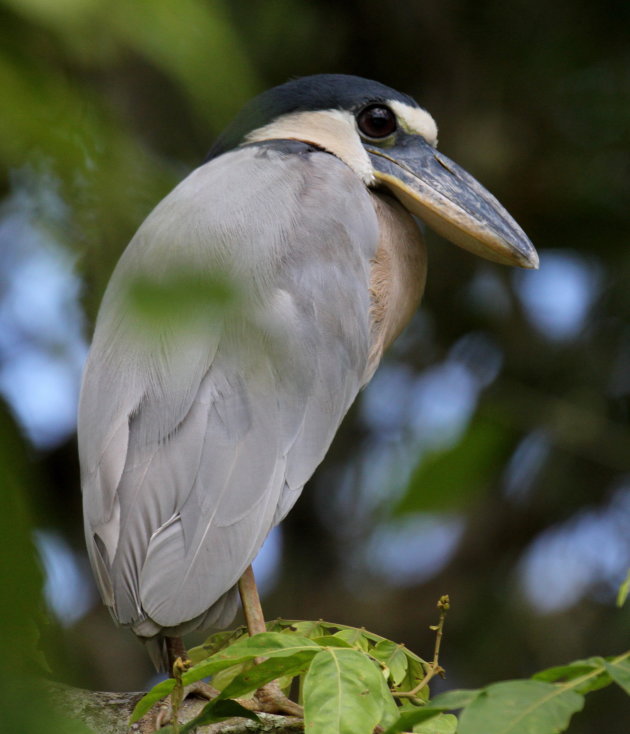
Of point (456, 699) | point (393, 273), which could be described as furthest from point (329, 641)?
point (393, 273)

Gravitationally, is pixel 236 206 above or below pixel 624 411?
above

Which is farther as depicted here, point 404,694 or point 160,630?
point 160,630

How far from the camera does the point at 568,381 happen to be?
3945 millimetres

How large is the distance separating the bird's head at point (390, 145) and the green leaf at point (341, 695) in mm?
1407

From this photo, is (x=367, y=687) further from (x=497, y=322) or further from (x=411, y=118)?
(x=497, y=322)

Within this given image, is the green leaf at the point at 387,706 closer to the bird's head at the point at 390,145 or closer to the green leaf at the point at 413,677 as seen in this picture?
the green leaf at the point at 413,677

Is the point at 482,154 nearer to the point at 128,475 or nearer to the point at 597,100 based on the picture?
the point at 597,100

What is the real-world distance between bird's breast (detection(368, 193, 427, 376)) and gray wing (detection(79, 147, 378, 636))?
81mm

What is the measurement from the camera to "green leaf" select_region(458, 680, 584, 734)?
2.53 feet

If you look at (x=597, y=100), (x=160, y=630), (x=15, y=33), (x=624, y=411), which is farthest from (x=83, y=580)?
(x=15, y=33)

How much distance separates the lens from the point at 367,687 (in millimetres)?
1070

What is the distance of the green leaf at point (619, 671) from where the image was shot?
0.81 metres

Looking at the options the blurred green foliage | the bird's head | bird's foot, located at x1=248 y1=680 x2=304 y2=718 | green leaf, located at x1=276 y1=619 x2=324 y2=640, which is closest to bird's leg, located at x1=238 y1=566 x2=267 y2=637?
bird's foot, located at x1=248 y1=680 x2=304 y2=718

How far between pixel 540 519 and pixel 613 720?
2.62 feet
